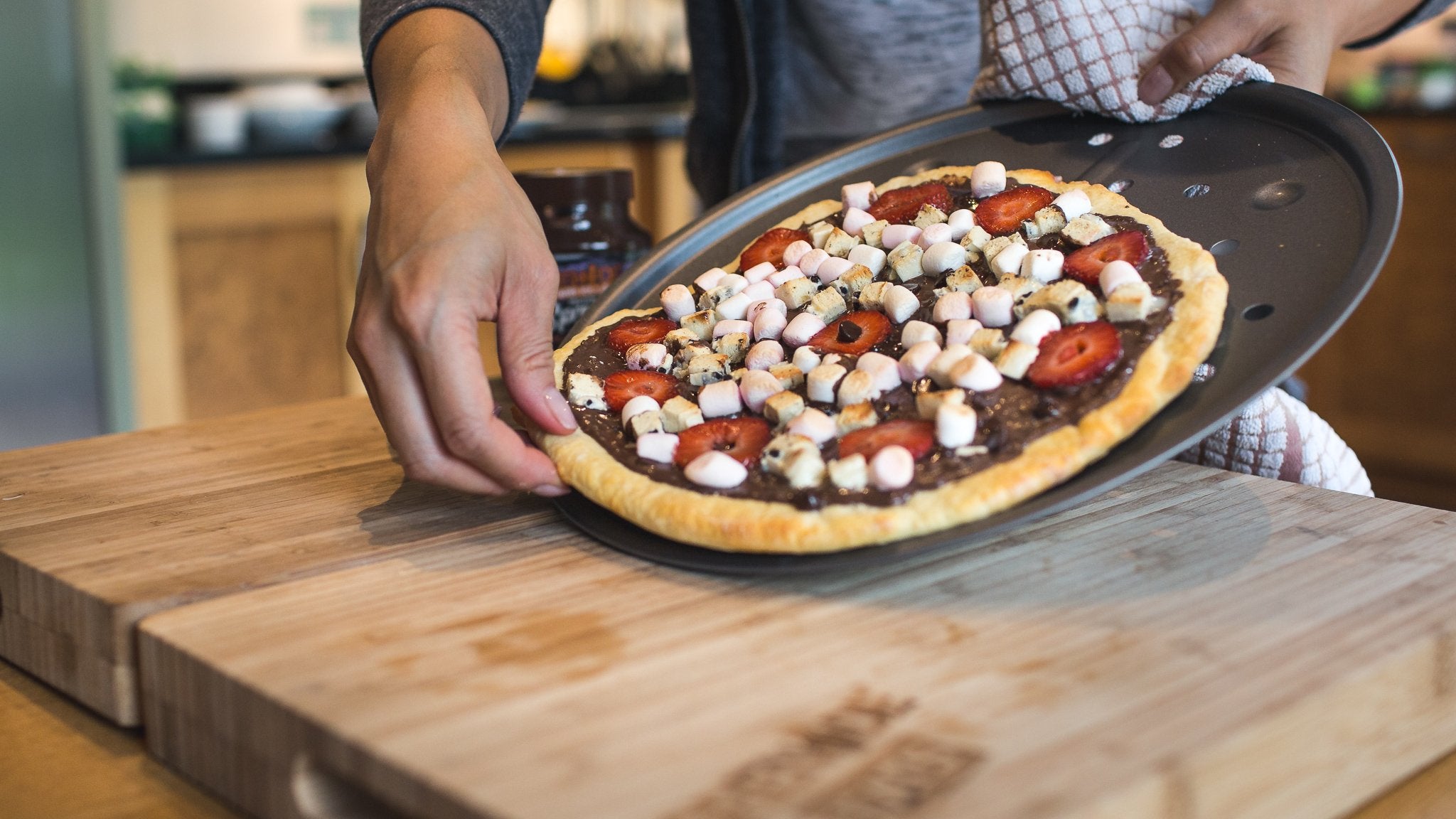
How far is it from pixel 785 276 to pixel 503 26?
0.36 metres

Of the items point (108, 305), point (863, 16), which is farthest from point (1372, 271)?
point (108, 305)

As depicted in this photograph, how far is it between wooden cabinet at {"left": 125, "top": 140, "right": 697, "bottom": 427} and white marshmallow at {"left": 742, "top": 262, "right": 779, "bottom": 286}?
1.99 m

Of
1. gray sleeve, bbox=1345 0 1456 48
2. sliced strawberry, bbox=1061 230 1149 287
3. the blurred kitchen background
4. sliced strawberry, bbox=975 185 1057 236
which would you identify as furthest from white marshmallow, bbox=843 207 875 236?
the blurred kitchen background

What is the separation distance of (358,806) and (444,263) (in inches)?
13.6

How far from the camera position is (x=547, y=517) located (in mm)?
917

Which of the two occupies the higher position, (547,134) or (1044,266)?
(547,134)

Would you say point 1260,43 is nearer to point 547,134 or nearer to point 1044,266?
point 1044,266

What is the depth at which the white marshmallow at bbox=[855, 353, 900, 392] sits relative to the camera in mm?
872

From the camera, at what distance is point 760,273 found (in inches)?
41.7

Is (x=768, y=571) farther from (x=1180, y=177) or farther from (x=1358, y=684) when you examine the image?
(x=1180, y=177)

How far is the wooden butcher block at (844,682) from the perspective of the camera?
0.55 metres

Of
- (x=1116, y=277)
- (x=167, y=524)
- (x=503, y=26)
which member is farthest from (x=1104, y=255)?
(x=167, y=524)

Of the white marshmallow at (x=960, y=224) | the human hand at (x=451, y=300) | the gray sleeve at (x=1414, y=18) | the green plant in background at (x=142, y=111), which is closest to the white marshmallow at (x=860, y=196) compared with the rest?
the white marshmallow at (x=960, y=224)

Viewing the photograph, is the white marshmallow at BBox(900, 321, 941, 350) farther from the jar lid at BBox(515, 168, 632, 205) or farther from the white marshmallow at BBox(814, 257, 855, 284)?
the jar lid at BBox(515, 168, 632, 205)
